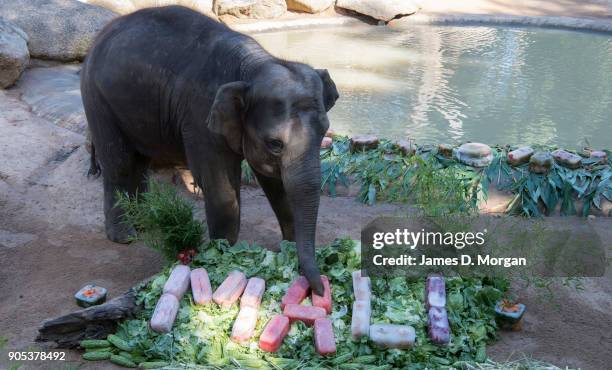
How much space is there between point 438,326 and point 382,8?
469 inches

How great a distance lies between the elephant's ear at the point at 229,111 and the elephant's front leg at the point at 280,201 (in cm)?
69

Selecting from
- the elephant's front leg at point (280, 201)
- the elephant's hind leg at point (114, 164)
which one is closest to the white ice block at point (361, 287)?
the elephant's front leg at point (280, 201)

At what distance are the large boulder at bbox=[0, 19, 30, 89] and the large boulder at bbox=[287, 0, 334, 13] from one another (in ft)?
24.9

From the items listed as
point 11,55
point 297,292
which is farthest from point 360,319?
point 11,55

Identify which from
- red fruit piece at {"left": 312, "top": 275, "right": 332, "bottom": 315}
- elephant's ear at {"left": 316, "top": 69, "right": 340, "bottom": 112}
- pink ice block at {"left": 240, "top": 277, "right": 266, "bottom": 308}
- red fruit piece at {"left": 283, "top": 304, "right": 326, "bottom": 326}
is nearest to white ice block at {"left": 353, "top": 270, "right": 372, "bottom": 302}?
red fruit piece at {"left": 312, "top": 275, "right": 332, "bottom": 315}

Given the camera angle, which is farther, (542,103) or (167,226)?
(542,103)

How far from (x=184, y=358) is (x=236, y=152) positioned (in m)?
1.31

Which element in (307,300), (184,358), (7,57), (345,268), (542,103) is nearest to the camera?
(184,358)

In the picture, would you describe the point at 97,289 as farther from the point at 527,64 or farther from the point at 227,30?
the point at 527,64

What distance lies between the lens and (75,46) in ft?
32.1

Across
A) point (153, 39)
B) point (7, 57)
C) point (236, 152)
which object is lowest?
point (7, 57)

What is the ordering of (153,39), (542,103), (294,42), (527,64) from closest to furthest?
(153,39), (542,103), (527,64), (294,42)

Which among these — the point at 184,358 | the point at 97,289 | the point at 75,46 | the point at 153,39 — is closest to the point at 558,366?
the point at 184,358

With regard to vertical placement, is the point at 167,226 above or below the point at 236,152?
below
